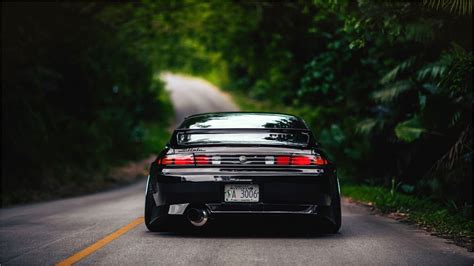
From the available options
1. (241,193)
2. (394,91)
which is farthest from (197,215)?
(394,91)

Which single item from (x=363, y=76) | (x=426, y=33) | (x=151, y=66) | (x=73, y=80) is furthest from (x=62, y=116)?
(x=151, y=66)

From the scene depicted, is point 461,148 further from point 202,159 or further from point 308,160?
point 202,159

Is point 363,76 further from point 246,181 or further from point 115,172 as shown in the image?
point 246,181

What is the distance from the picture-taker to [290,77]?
2852 cm

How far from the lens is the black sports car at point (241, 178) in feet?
24.7

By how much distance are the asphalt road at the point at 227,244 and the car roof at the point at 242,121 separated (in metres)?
1.29

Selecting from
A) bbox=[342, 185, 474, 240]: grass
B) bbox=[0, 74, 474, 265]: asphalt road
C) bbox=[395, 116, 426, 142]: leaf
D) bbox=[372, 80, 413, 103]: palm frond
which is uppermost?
bbox=[372, 80, 413, 103]: palm frond

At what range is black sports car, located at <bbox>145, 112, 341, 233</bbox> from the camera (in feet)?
24.7

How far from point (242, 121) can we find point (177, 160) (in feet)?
3.75

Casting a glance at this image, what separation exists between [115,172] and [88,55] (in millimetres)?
4306

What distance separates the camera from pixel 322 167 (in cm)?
767

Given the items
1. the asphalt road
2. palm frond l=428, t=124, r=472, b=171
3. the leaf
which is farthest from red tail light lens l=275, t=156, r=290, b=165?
the leaf

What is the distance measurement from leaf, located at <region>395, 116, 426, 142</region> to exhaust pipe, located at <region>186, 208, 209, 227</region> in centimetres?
704

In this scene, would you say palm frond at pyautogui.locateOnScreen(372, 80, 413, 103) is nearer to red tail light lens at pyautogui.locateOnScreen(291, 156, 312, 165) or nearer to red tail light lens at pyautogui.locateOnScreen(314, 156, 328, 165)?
red tail light lens at pyautogui.locateOnScreen(314, 156, 328, 165)
